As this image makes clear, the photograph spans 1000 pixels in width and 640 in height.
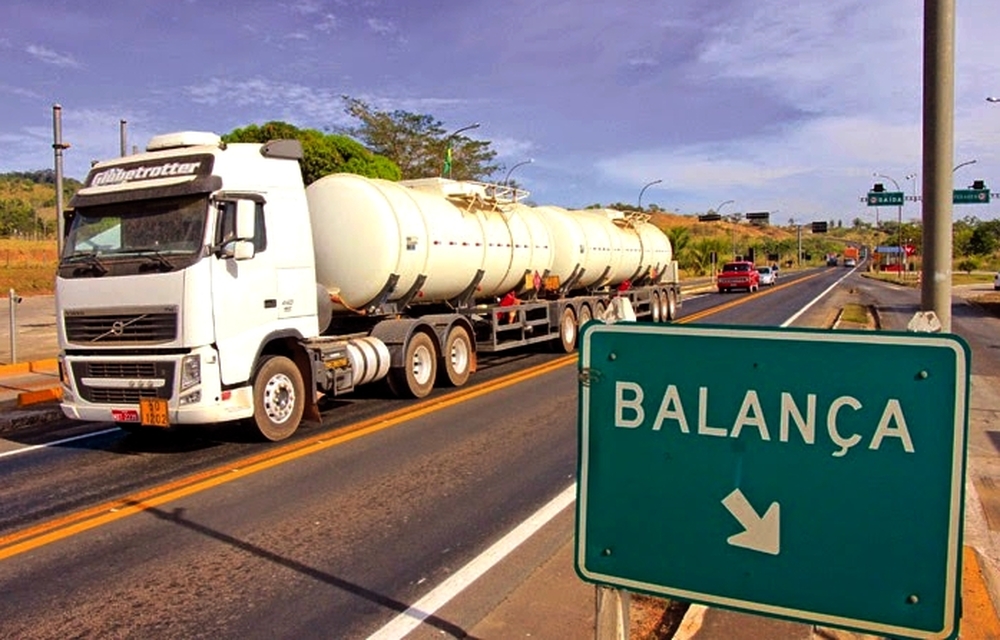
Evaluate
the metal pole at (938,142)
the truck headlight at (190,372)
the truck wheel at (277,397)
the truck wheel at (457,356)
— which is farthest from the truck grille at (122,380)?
the metal pole at (938,142)

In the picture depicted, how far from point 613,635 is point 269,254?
7001mm

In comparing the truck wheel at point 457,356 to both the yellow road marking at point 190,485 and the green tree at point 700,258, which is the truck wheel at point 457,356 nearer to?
the yellow road marking at point 190,485

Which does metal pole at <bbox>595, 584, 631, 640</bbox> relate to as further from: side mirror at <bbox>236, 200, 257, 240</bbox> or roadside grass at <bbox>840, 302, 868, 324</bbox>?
roadside grass at <bbox>840, 302, 868, 324</bbox>

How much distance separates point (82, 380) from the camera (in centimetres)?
812

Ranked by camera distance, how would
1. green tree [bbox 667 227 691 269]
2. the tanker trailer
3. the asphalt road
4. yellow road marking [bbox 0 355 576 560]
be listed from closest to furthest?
the asphalt road → yellow road marking [bbox 0 355 576 560] → the tanker trailer → green tree [bbox 667 227 691 269]

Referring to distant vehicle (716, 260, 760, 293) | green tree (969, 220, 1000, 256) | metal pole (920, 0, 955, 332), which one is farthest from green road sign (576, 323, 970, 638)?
green tree (969, 220, 1000, 256)

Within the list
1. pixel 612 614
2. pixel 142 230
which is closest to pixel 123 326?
pixel 142 230

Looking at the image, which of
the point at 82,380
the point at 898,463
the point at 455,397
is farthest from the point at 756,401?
the point at 455,397

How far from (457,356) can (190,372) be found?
5533mm

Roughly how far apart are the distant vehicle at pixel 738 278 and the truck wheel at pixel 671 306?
19.7 metres

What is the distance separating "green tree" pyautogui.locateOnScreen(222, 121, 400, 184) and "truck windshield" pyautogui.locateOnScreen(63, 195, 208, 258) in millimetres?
26481

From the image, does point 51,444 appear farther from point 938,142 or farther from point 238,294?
point 938,142

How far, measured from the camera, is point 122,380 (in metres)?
7.88

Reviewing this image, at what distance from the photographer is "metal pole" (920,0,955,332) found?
3.23m
